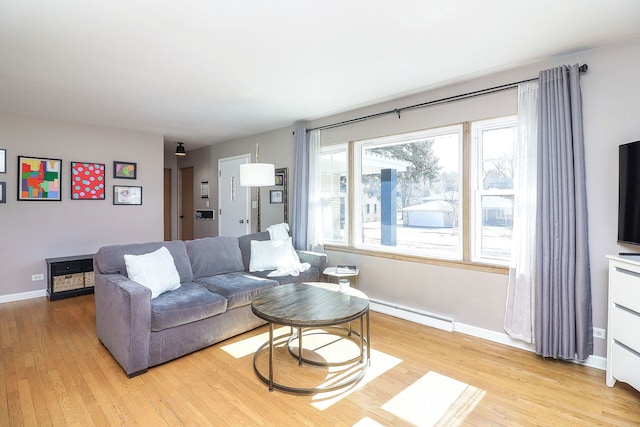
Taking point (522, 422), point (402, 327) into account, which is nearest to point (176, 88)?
point (402, 327)

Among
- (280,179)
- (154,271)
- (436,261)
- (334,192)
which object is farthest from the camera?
(280,179)

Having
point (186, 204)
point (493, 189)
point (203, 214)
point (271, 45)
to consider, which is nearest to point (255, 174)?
point (271, 45)

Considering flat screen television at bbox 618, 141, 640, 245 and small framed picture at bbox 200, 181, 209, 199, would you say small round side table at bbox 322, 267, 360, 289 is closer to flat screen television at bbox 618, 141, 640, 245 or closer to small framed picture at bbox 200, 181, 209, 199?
flat screen television at bbox 618, 141, 640, 245

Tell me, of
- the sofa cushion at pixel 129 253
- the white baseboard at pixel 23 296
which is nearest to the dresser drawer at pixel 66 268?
the white baseboard at pixel 23 296

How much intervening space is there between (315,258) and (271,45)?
2457 mm

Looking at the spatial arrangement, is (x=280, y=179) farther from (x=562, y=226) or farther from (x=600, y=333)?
(x=600, y=333)

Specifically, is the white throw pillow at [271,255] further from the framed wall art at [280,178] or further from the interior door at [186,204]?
the interior door at [186,204]

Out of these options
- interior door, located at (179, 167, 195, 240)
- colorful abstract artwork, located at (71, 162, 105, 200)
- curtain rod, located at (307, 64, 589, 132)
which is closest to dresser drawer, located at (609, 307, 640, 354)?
curtain rod, located at (307, 64, 589, 132)

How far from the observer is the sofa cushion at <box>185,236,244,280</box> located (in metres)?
3.47

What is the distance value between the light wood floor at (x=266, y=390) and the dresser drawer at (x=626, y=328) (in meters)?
0.38

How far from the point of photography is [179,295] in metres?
2.76

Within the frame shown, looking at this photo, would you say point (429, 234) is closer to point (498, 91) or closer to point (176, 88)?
point (498, 91)

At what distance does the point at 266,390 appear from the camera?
2.19 m

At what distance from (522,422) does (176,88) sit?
3938mm
